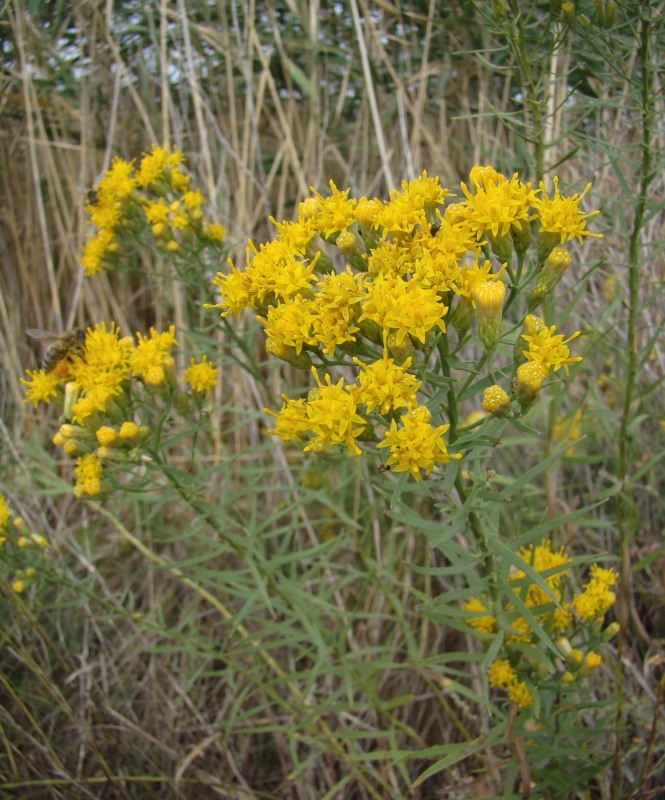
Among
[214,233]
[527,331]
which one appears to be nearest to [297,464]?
[214,233]

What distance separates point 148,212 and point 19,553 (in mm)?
1185

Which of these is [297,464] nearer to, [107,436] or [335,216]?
[107,436]

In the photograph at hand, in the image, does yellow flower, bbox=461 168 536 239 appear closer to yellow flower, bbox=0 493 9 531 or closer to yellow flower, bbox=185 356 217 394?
yellow flower, bbox=185 356 217 394

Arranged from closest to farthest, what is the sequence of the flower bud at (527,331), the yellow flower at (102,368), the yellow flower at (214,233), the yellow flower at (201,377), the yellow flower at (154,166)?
the flower bud at (527,331) → the yellow flower at (102,368) → the yellow flower at (201,377) → the yellow flower at (214,233) → the yellow flower at (154,166)

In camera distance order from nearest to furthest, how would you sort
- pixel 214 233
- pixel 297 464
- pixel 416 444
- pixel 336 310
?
pixel 416 444, pixel 336 310, pixel 214 233, pixel 297 464

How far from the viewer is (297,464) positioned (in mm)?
3479

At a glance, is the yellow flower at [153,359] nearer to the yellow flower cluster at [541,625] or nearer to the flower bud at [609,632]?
the yellow flower cluster at [541,625]

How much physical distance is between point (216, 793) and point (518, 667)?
138 centimetres

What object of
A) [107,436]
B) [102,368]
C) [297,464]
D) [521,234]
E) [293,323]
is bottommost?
[297,464]

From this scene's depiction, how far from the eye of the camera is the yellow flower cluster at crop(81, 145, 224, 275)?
239cm

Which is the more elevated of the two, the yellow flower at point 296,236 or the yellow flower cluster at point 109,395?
the yellow flower at point 296,236

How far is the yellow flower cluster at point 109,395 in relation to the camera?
6.17 feet

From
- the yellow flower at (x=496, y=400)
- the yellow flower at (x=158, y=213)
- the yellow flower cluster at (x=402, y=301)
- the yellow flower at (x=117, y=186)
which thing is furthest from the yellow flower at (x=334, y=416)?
the yellow flower at (x=117, y=186)

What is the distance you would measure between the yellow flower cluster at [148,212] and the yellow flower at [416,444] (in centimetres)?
128
